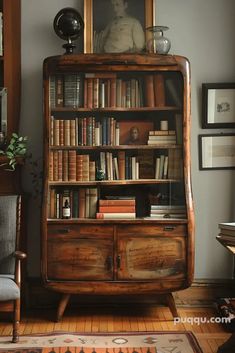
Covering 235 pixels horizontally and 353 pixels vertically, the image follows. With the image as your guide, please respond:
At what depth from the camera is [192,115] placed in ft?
12.4

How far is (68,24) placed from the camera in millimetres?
3516

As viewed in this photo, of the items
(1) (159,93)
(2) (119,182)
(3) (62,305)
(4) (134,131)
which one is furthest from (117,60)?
(3) (62,305)

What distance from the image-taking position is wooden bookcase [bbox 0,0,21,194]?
3518mm

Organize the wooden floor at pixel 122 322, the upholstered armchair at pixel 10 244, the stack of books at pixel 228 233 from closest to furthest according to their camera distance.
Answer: the stack of books at pixel 228 233 → the upholstered armchair at pixel 10 244 → the wooden floor at pixel 122 322

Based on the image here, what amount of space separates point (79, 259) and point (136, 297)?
0.63 m

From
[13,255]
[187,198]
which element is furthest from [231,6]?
[13,255]

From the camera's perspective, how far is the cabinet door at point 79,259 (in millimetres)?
3447

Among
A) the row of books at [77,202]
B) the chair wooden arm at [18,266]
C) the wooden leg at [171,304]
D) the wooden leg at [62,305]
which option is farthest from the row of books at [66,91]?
the wooden leg at [171,304]

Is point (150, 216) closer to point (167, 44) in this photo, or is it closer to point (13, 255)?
point (13, 255)

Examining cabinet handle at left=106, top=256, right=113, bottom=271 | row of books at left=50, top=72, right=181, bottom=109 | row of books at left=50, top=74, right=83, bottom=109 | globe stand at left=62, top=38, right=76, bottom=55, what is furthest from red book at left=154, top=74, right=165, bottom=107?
cabinet handle at left=106, top=256, right=113, bottom=271

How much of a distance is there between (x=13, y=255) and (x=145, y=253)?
85 cm

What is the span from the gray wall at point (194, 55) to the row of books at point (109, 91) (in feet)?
1.16

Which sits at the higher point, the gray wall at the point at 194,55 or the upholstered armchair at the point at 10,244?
the gray wall at the point at 194,55

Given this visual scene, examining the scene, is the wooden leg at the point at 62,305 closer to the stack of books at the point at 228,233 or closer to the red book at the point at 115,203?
the red book at the point at 115,203
